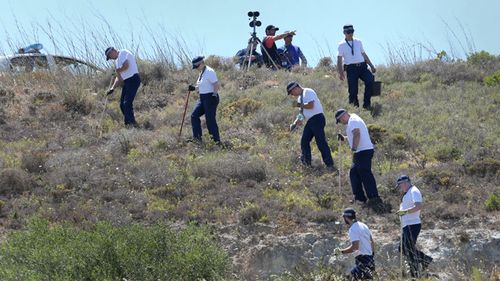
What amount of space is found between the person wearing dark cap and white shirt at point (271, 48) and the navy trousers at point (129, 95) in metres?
5.12

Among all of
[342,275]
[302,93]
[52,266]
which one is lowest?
[342,275]

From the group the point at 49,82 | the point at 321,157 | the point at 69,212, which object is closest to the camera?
the point at 69,212

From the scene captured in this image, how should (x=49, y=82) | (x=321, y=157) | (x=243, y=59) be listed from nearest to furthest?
(x=321, y=157) < (x=49, y=82) < (x=243, y=59)

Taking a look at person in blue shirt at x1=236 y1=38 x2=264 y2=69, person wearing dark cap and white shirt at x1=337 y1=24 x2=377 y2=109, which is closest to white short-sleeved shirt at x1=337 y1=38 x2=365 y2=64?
person wearing dark cap and white shirt at x1=337 y1=24 x2=377 y2=109

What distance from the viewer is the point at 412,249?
563 inches

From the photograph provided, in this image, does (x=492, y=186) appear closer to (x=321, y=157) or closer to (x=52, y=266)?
(x=321, y=157)

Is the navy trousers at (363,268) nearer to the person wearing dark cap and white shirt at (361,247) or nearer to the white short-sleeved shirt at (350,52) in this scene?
the person wearing dark cap and white shirt at (361,247)

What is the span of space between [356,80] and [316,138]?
3.78 meters

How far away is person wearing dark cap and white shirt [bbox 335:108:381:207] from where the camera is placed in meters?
16.3

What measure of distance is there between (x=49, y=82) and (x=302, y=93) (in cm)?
794

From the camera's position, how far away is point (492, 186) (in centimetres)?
1772

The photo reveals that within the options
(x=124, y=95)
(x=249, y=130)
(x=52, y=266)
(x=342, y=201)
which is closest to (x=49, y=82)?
(x=124, y=95)

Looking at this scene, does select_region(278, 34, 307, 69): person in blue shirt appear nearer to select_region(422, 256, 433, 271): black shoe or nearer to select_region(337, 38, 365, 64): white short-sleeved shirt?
select_region(337, 38, 365, 64): white short-sleeved shirt

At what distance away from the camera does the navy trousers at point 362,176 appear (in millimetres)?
16438
